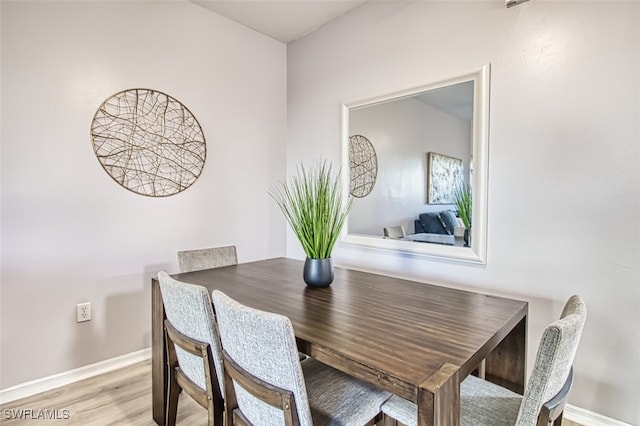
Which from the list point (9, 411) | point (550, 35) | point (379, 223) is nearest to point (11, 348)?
point (9, 411)

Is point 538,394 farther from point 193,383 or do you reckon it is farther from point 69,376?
point 69,376

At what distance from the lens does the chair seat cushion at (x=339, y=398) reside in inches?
43.1

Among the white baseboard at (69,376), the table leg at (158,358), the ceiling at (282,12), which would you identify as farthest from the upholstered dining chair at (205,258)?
the ceiling at (282,12)

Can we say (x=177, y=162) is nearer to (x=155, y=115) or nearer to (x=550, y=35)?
(x=155, y=115)

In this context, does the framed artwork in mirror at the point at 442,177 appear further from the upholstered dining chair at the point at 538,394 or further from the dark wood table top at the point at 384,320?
the upholstered dining chair at the point at 538,394

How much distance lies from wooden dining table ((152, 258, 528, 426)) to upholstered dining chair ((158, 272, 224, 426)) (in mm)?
236

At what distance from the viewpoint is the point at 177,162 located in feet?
8.48

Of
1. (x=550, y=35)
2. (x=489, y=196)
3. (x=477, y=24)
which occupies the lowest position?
(x=489, y=196)

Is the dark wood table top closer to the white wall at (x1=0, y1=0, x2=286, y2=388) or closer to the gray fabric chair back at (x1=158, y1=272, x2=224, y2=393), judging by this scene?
the gray fabric chair back at (x1=158, y1=272, x2=224, y2=393)

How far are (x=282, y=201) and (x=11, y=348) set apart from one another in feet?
7.25

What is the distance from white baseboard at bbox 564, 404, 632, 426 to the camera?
1.67 m

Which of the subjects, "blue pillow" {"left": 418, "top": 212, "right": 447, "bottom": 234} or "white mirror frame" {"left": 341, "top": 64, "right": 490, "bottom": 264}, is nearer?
"white mirror frame" {"left": 341, "top": 64, "right": 490, "bottom": 264}

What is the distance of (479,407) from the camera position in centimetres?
112

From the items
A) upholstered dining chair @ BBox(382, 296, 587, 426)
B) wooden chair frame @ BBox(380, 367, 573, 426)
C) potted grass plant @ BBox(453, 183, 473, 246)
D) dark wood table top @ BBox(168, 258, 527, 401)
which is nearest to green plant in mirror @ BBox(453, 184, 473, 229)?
potted grass plant @ BBox(453, 183, 473, 246)
